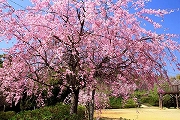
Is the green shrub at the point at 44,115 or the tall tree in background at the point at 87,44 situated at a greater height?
the tall tree in background at the point at 87,44

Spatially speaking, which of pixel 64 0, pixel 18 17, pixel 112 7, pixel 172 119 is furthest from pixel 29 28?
pixel 172 119

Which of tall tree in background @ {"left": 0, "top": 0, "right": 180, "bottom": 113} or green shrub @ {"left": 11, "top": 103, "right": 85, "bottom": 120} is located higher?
tall tree in background @ {"left": 0, "top": 0, "right": 180, "bottom": 113}

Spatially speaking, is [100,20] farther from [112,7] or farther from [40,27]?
[40,27]

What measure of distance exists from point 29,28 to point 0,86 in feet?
7.60

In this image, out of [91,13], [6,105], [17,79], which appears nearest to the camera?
Answer: [91,13]

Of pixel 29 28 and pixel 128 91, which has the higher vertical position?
pixel 29 28

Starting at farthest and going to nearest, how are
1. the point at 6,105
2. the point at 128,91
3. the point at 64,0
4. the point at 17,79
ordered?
the point at 6,105 < the point at 128,91 < the point at 17,79 < the point at 64,0

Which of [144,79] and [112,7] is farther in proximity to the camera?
[144,79]

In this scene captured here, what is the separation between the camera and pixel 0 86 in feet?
28.6

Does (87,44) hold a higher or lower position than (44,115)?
higher

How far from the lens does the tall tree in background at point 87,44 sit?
7098mm

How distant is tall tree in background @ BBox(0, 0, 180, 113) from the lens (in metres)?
7.10

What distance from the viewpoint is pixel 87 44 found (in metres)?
7.32

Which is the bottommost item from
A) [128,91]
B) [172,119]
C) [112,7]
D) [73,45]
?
[172,119]
